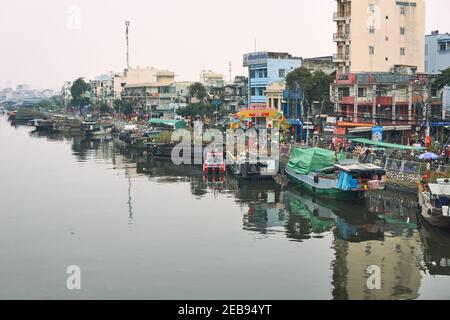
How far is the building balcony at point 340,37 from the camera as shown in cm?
4909

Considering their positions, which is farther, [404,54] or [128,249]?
[404,54]

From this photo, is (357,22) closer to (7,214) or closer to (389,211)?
(389,211)

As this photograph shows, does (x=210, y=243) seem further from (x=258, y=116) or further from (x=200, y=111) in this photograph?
(x=200, y=111)

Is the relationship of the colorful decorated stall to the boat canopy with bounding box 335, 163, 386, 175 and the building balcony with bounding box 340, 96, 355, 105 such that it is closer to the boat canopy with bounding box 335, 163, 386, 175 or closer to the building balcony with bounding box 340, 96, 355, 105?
the building balcony with bounding box 340, 96, 355, 105

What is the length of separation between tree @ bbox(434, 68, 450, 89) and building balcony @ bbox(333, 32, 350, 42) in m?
9.55

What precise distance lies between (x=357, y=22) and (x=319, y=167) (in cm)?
2002

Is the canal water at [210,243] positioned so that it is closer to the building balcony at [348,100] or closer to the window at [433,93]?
the building balcony at [348,100]

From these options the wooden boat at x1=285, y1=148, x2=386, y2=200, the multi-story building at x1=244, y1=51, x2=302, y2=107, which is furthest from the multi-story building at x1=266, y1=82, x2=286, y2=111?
the wooden boat at x1=285, y1=148, x2=386, y2=200

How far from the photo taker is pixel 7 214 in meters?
28.2

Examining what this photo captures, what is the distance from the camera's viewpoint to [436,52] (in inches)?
2147

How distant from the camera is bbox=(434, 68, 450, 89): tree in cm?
4031

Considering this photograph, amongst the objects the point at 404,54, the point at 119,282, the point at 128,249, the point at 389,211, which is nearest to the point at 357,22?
the point at 404,54
